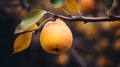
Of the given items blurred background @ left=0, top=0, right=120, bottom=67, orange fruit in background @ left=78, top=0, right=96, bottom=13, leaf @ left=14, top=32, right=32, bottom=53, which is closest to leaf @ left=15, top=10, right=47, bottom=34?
leaf @ left=14, top=32, right=32, bottom=53

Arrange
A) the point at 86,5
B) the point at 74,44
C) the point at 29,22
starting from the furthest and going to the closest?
the point at 74,44, the point at 86,5, the point at 29,22

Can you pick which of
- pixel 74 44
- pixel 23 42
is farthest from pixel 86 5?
pixel 23 42

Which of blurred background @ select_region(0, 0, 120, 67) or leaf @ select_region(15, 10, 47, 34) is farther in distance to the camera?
blurred background @ select_region(0, 0, 120, 67)

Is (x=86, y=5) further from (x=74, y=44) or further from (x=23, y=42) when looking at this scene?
(x=23, y=42)

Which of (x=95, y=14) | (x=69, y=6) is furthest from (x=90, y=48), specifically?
(x=69, y=6)

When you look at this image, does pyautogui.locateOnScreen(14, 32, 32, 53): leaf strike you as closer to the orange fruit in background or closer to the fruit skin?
the fruit skin

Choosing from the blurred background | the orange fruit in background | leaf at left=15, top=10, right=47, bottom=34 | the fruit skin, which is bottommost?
the blurred background

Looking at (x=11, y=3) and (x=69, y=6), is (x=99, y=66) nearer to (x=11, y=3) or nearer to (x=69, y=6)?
(x=11, y=3)

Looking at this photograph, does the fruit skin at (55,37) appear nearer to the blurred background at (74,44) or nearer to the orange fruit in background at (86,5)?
the orange fruit in background at (86,5)
